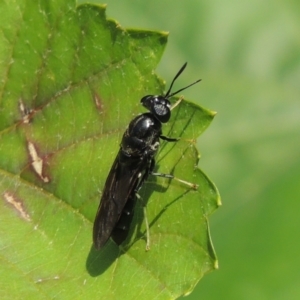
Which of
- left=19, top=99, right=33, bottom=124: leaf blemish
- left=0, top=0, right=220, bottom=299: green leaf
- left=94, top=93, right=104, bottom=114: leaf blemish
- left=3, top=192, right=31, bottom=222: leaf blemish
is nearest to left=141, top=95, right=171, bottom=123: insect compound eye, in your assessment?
left=0, top=0, right=220, bottom=299: green leaf

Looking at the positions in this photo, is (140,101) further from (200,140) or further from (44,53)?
(200,140)

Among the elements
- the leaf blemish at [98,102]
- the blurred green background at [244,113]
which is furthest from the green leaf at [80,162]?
the blurred green background at [244,113]

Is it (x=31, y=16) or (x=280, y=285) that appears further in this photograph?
(x=280, y=285)

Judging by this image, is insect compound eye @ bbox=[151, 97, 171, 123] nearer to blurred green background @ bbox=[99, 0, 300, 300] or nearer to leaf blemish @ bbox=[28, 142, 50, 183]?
leaf blemish @ bbox=[28, 142, 50, 183]

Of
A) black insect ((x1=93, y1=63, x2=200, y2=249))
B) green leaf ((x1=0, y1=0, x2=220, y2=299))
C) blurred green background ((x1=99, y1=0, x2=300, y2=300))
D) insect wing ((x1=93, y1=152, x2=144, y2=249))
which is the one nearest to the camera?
green leaf ((x1=0, y1=0, x2=220, y2=299))

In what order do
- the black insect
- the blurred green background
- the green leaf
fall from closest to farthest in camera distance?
the green leaf, the black insect, the blurred green background

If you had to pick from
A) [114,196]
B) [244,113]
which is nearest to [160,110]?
[114,196]

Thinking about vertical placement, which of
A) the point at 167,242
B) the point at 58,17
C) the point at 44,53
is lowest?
the point at 167,242

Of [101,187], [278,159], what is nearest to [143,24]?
[278,159]
